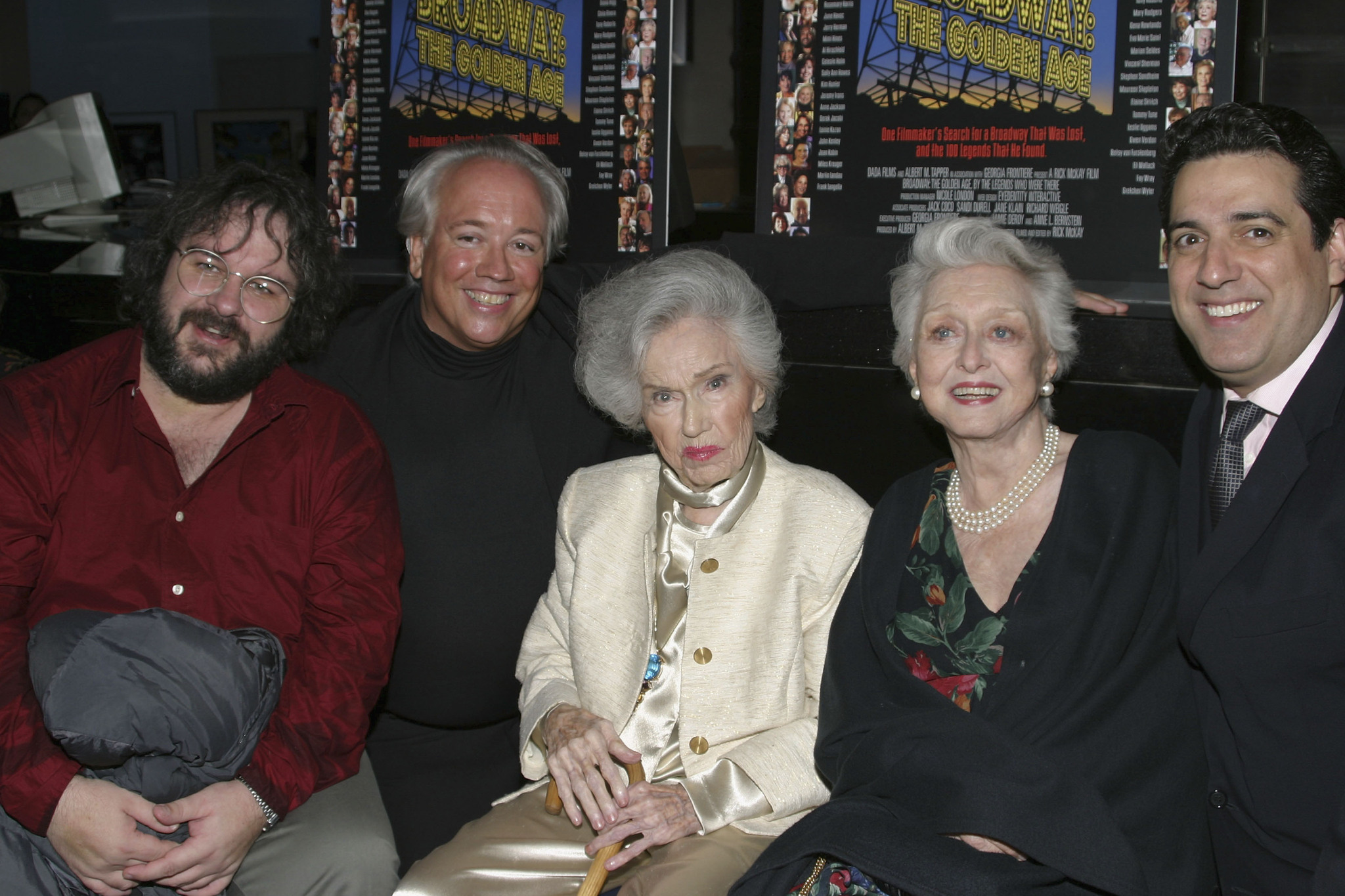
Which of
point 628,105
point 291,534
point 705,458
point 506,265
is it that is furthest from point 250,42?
point 705,458

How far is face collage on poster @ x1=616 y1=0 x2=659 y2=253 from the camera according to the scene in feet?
9.91

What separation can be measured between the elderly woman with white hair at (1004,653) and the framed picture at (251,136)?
3.43 m

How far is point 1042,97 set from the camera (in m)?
2.57

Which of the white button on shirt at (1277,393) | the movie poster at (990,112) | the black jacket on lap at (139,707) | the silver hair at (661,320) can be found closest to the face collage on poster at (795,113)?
the movie poster at (990,112)

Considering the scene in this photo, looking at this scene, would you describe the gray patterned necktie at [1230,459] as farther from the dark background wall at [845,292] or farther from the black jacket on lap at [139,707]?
the black jacket on lap at [139,707]

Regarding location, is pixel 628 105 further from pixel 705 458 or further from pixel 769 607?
pixel 769 607

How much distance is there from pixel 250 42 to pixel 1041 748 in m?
5.01

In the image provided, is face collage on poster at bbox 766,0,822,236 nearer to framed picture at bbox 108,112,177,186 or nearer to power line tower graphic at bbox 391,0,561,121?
power line tower graphic at bbox 391,0,561,121

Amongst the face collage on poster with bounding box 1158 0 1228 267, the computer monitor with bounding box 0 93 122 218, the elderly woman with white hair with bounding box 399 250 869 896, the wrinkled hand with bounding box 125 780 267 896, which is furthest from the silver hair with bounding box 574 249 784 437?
the computer monitor with bounding box 0 93 122 218

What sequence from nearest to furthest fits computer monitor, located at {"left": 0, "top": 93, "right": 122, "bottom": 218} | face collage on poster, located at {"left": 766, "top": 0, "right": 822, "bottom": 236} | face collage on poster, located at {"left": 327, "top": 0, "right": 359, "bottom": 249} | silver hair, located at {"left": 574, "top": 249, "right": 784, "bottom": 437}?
silver hair, located at {"left": 574, "top": 249, "right": 784, "bottom": 437}
face collage on poster, located at {"left": 766, "top": 0, "right": 822, "bottom": 236}
face collage on poster, located at {"left": 327, "top": 0, "right": 359, "bottom": 249}
computer monitor, located at {"left": 0, "top": 93, "right": 122, "bottom": 218}

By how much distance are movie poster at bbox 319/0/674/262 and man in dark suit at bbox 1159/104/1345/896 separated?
5.20 feet

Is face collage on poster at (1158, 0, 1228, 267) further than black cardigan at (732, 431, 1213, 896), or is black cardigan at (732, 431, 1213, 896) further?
face collage on poster at (1158, 0, 1228, 267)

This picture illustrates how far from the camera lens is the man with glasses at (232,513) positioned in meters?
2.11

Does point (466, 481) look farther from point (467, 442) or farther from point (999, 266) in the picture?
point (999, 266)
